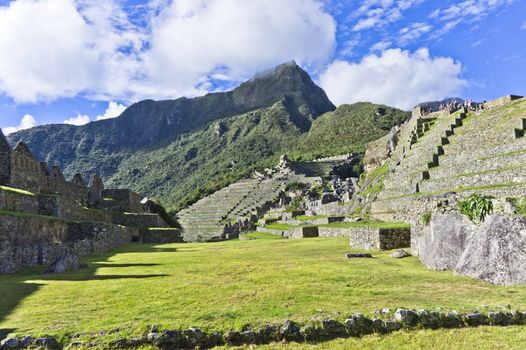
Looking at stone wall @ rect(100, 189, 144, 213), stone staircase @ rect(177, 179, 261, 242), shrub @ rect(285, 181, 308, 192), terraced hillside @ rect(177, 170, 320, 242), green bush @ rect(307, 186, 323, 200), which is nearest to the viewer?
stone wall @ rect(100, 189, 144, 213)

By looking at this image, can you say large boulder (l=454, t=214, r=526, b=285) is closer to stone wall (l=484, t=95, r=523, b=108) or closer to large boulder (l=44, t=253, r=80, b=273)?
large boulder (l=44, t=253, r=80, b=273)

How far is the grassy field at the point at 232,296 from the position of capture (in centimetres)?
707

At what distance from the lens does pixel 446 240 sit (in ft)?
38.5

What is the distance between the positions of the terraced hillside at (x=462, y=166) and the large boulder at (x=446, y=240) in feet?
6.64

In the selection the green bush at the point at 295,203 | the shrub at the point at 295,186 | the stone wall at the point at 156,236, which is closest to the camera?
the stone wall at the point at 156,236

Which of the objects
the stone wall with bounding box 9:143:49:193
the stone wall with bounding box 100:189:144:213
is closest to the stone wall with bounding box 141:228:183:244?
the stone wall with bounding box 100:189:144:213

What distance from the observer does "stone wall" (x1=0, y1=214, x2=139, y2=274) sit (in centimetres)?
1343

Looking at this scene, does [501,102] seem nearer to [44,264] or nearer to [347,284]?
[347,284]

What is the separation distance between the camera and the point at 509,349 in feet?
20.2

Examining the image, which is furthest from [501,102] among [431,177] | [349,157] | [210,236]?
[349,157]

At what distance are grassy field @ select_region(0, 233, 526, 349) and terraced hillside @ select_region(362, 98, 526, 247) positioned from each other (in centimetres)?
497

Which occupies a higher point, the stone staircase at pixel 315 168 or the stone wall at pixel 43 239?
the stone staircase at pixel 315 168

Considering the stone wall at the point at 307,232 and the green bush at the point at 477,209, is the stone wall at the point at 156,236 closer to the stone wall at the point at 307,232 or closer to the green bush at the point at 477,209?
the stone wall at the point at 307,232

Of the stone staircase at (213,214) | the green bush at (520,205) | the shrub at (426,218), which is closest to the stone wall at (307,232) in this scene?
the stone staircase at (213,214)
